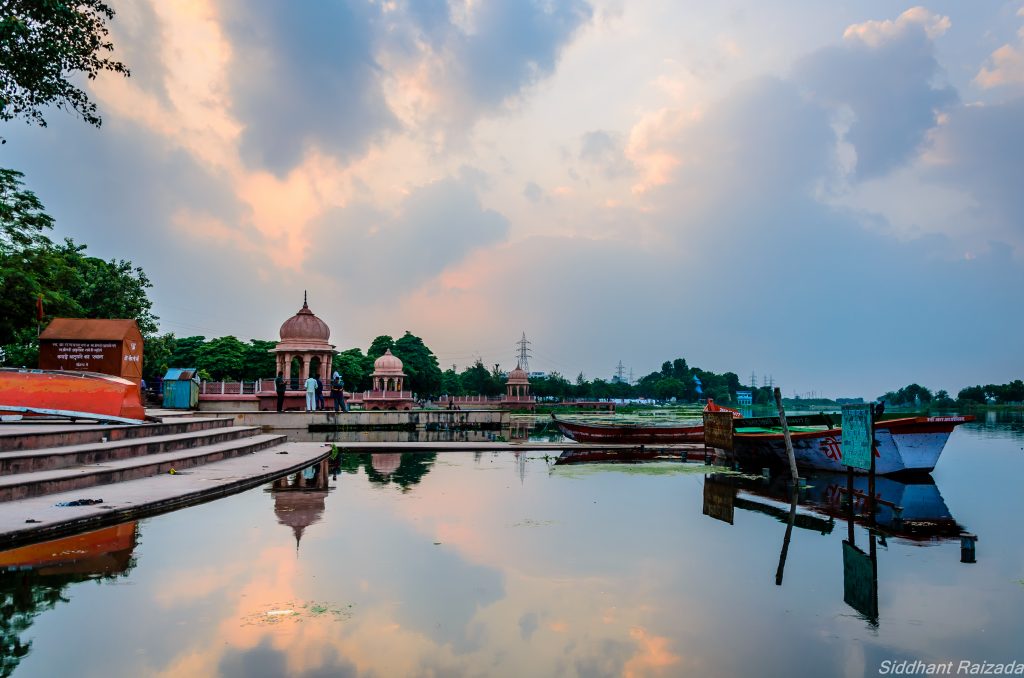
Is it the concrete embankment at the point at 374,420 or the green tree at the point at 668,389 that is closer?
the concrete embankment at the point at 374,420

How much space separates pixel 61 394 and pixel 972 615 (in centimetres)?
1512

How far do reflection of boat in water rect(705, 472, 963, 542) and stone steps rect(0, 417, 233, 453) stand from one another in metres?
11.5

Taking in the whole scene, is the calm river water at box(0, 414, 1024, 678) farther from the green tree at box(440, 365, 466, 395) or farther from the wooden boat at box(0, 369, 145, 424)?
the green tree at box(440, 365, 466, 395)

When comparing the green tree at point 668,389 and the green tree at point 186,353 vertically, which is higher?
the green tree at point 186,353

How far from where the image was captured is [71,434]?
12070 millimetres

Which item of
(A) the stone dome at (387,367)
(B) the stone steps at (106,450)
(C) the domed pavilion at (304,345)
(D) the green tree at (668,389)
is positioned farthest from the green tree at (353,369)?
(D) the green tree at (668,389)

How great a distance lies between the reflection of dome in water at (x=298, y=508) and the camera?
870cm

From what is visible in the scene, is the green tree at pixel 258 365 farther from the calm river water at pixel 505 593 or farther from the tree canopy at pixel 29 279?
the calm river water at pixel 505 593

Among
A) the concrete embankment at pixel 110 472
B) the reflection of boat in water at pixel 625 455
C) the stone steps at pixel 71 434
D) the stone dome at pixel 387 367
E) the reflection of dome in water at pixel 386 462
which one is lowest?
the reflection of boat in water at pixel 625 455

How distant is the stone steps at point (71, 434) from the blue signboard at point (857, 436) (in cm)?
1331

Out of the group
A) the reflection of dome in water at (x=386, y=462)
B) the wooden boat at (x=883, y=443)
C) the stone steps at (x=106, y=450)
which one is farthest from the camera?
the wooden boat at (x=883, y=443)

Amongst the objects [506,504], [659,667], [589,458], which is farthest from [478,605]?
[589,458]

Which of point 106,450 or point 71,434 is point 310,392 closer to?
point 71,434

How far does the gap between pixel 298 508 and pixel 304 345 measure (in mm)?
28534
